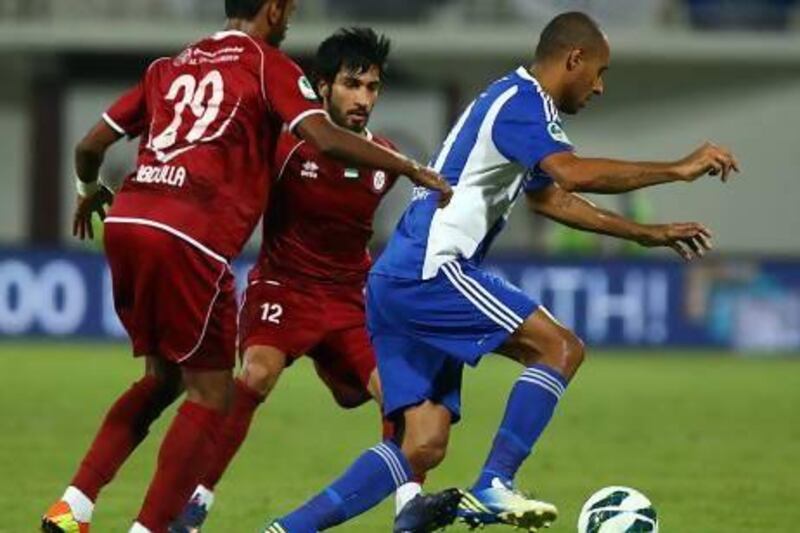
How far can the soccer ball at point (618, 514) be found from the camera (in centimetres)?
830

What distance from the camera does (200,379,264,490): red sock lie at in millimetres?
9008

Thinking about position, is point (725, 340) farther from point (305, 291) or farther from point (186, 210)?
point (186, 210)

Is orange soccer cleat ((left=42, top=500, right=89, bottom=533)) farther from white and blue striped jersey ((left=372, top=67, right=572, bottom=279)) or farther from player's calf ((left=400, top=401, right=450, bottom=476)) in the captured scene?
white and blue striped jersey ((left=372, top=67, right=572, bottom=279))

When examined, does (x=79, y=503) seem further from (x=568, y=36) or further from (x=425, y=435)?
(x=568, y=36)

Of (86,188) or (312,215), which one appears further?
(312,215)

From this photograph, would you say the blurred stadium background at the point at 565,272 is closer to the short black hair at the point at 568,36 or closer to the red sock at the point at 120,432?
the red sock at the point at 120,432

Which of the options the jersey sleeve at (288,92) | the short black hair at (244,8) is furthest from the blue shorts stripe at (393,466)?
the short black hair at (244,8)

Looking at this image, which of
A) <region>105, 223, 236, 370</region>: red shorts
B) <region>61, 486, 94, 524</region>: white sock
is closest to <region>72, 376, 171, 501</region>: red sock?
<region>61, 486, 94, 524</region>: white sock

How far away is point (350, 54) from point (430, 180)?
1765 millimetres

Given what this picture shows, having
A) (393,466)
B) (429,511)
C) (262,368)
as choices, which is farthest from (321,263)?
(429,511)

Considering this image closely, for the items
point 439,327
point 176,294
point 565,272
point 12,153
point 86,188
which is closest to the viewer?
point 176,294

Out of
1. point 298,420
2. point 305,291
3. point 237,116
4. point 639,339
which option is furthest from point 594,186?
point 639,339

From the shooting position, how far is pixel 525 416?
8.20 metres

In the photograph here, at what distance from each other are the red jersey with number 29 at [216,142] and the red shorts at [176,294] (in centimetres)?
6
